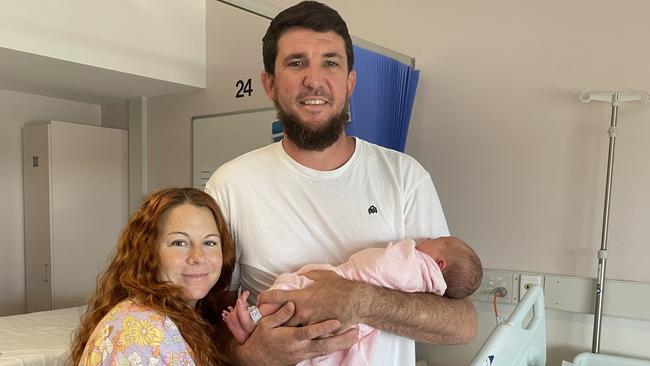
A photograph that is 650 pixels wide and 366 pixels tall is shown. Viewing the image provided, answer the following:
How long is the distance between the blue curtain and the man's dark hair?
1.82 ft

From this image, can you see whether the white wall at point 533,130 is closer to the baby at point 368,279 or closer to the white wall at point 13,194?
the baby at point 368,279

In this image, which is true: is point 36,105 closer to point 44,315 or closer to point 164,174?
point 164,174

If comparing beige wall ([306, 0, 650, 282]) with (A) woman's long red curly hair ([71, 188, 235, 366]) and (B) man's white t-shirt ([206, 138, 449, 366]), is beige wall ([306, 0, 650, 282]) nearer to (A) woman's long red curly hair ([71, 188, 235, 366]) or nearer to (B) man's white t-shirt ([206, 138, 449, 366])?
(B) man's white t-shirt ([206, 138, 449, 366])

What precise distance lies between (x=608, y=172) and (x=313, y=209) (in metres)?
1.22

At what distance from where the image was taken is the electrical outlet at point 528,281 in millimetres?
2096

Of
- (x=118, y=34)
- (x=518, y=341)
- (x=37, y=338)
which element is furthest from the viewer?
(x=118, y=34)

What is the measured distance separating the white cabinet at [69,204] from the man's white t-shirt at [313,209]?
10.6 ft

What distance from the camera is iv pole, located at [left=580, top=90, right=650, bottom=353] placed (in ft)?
5.99

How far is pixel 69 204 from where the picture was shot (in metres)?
4.13

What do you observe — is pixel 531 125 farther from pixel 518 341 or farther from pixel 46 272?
pixel 46 272

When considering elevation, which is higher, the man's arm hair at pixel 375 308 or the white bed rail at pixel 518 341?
the man's arm hair at pixel 375 308

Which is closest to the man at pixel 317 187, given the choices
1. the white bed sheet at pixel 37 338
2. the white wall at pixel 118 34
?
the white bed sheet at pixel 37 338

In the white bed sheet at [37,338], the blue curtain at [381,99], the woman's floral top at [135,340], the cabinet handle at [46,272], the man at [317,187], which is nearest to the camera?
the woman's floral top at [135,340]

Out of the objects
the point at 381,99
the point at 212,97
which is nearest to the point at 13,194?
the point at 212,97
